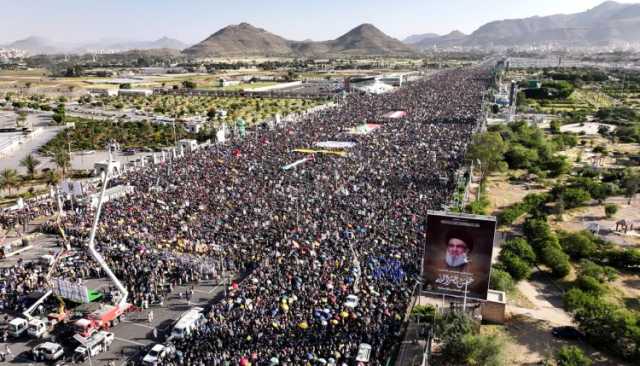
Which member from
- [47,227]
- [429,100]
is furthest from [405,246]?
[429,100]

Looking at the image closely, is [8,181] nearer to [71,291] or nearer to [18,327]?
[71,291]

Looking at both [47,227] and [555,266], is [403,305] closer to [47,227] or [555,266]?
[555,266]

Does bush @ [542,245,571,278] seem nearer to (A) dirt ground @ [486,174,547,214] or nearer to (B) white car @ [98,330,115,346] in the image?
(A) dirt ground @ [486,174,547,214]

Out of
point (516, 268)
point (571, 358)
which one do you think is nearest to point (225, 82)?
point (516, 268)

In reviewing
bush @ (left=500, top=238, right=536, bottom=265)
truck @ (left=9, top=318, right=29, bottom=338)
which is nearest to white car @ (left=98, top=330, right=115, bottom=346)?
truck @ (left=9, top=318, right=29, bottom=338)

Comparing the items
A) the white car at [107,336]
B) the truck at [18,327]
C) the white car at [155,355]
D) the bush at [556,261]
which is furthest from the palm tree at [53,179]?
the bush at [556,261]

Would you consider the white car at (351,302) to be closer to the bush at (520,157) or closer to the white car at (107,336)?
the white car at (107,336)
